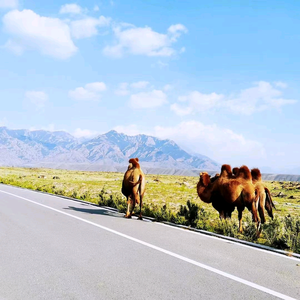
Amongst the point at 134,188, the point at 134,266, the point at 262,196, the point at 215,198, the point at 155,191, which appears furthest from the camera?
the point at 155,191

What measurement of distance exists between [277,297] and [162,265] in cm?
221

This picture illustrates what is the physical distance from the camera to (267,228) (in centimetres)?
916

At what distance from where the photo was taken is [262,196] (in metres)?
9.66

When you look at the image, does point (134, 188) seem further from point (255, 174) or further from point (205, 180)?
point (255, 174)

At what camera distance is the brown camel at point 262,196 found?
9625 millimetres

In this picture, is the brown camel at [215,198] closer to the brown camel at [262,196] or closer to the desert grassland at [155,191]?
the brown camel at [262,196]

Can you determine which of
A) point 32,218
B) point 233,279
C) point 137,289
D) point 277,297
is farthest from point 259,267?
point 32,218

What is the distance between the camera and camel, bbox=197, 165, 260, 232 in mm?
9461

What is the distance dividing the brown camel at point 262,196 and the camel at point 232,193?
216 millimetres

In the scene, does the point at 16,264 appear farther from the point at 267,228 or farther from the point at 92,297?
the point at 267,228

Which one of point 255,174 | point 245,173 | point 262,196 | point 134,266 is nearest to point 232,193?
point 245,173

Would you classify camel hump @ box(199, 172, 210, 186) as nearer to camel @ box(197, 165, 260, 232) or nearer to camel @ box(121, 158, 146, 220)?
camel @ box(197, 165, 260, 232)

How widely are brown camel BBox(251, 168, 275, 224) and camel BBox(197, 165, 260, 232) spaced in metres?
0.22

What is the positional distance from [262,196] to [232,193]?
0.87 m
